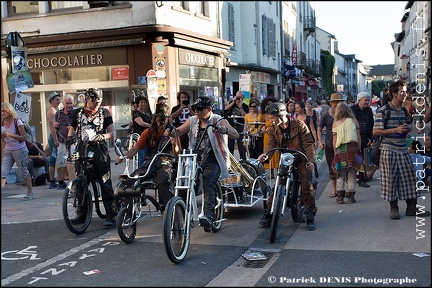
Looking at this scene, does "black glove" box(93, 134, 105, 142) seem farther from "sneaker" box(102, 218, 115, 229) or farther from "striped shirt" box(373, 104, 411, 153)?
"striped shirt" box(373, 104, 411, 153)

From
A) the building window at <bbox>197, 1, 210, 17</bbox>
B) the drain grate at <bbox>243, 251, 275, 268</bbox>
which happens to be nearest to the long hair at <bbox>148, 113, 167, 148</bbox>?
the drain grate at <bbox>243, 251, 275, 268</bbox>

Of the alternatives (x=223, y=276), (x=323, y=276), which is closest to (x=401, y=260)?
(x=323, y=276)

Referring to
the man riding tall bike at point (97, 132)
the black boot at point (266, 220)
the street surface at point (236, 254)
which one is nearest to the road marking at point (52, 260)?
the street surface at point (236, 254)

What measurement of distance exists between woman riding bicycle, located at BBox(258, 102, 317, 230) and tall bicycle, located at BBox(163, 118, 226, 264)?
1385mm

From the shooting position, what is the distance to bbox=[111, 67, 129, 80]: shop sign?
56.3ft

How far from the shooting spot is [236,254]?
5.91 meters

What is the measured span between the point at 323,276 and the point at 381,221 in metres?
2.59

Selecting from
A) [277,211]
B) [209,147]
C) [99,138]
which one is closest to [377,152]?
[277,211]

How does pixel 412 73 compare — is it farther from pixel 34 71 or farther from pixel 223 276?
pixel 34 71

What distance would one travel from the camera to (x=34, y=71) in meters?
18.2

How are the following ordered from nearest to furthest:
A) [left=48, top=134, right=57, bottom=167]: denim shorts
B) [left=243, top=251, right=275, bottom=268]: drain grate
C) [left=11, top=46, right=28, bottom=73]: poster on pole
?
[left=243, top=251, right=275, bottom=268]: drain grate < [left=11, top=46, right=28, bottom=73]: poster on pole < [left=48, top=134, right=57, bottom=167]: denim shorts

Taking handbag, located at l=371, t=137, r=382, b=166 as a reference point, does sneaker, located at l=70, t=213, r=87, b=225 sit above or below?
below

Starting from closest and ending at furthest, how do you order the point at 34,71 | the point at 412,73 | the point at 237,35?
1. the point at 412,73
2. the point at 34,71
3. the point at 237,35

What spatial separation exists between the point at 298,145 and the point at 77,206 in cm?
309
